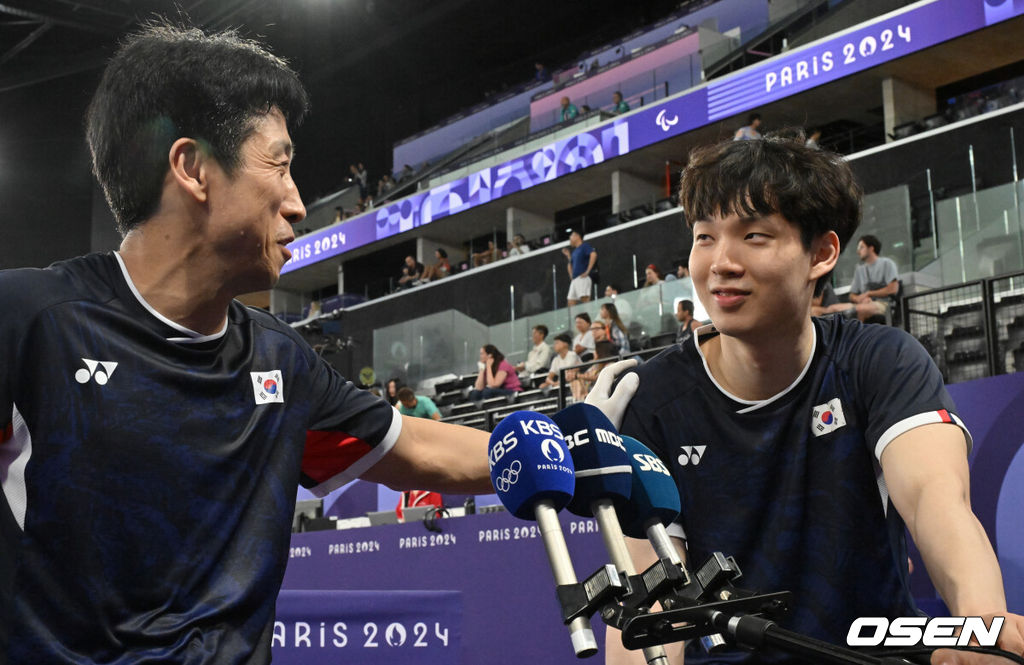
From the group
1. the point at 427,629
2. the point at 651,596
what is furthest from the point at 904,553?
the point at 427,629

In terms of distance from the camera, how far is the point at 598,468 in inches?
49.4

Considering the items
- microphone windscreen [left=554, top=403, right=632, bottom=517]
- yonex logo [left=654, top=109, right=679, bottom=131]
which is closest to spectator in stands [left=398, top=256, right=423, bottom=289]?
yonex logo [left=654, top=109, right=679, bottom=131]

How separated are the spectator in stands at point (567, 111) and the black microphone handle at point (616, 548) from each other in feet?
64.4

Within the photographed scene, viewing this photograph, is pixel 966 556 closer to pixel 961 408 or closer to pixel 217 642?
pixel 217 642

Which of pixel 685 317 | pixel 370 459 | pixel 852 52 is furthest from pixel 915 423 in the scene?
pixel 852 52

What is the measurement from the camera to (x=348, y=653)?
153 inches

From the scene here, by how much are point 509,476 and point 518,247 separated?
18618 mm

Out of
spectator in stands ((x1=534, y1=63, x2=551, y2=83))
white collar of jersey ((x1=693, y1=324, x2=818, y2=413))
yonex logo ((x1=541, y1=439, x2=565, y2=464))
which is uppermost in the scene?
spectator in stands ((x1=534, y1=63, x2=551, y2=83))

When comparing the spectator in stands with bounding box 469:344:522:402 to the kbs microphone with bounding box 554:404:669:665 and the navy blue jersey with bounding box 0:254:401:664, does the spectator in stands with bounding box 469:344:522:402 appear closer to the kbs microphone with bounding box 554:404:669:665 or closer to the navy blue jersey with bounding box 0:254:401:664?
the navy blue jersey with bounding box 0:254:401:664

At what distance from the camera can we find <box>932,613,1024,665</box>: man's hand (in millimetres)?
1115

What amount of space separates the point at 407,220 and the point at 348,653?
2000 centimetres

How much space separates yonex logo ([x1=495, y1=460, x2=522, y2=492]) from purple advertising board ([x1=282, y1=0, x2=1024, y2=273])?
14.6 m

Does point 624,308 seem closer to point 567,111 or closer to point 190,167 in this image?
point 567,111

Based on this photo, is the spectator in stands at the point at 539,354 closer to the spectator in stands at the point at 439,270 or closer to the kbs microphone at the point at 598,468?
the spectator in stands at the point at 439,270
